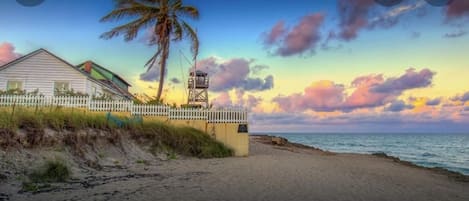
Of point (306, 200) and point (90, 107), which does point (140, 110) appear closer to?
point (90, 107)

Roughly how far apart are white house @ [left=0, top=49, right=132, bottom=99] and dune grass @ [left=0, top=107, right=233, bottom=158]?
25.8 feet

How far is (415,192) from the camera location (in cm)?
809

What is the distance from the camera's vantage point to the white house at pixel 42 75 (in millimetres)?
19766

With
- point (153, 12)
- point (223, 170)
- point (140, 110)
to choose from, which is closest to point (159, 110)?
point (140, 110)

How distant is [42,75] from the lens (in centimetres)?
1995

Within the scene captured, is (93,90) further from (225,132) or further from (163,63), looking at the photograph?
(225,132)

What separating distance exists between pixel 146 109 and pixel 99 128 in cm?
344

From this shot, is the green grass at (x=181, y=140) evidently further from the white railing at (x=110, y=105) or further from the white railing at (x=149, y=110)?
the white railing at (x=110, y=105)

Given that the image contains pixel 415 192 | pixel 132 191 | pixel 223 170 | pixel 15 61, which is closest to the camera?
pixel 132 191

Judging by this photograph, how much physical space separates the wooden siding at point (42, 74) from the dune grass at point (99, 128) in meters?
7.88

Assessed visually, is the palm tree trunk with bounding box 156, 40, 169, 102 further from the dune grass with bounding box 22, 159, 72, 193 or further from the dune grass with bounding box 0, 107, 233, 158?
the dune grass with bounding box 22, 159, 72, 193

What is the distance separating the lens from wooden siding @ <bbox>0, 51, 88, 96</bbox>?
1980 cm

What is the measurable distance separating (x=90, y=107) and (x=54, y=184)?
8800 mm

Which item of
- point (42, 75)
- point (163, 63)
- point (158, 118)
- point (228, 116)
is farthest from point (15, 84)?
point (228, 116)
